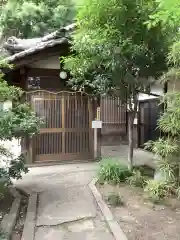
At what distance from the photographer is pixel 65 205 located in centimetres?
532

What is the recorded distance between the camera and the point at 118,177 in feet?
20.6

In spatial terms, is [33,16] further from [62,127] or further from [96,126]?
[96,126]

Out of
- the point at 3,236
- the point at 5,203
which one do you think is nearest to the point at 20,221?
the point at 5,203

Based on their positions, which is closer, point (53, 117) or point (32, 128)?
point (32, 128)

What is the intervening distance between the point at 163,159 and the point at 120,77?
2.14 metres

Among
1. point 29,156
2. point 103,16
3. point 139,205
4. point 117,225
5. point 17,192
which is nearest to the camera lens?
point 117,225

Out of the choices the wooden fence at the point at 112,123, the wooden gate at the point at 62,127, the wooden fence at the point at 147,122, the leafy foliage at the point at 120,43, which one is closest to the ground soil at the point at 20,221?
the wooden gate at the point at 62,127

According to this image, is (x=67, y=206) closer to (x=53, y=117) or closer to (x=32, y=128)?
(x=32, y=128)

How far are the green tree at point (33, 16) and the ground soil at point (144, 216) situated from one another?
12248 mm

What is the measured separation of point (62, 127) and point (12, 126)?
144 inches

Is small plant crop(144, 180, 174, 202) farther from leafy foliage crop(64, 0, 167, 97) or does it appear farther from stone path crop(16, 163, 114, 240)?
leafy foliage crop(64, 0, 167, 97)

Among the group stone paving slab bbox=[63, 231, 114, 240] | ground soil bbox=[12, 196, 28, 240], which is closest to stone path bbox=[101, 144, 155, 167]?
ground soil bbox=[12, 196, 28, 240]

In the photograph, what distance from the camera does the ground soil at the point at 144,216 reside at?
4.12m

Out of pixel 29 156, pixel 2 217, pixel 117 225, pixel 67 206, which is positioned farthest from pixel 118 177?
pixel 29 156
